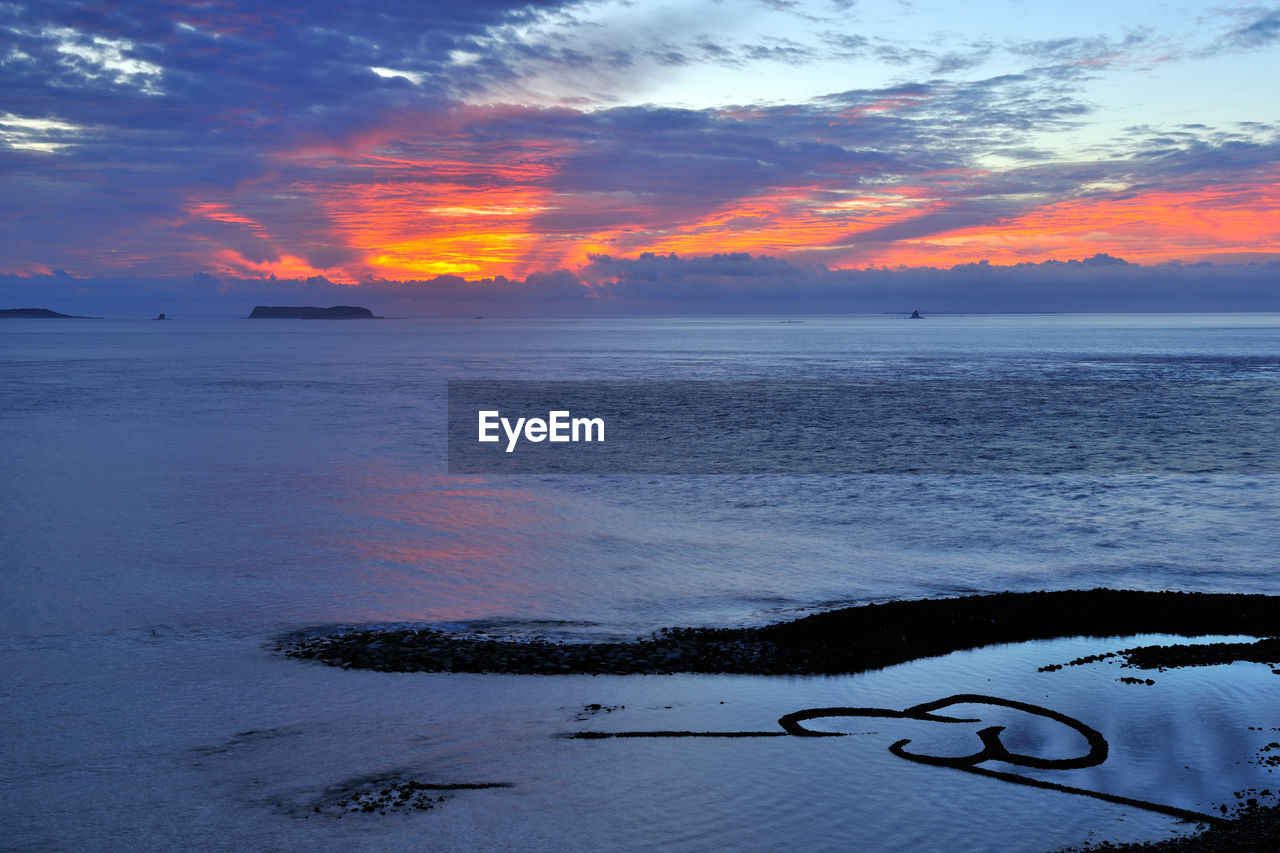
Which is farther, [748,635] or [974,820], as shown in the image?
[748,635]

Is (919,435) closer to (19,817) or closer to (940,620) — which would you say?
(940,620)

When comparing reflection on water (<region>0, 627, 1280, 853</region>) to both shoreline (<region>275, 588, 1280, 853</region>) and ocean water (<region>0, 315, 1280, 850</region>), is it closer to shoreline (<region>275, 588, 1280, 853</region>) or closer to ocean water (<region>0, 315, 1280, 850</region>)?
ocean water (<region>0, 315, 1280, 850</region>)

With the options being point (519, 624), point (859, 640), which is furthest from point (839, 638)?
point (519, 624)

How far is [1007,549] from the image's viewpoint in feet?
60.6

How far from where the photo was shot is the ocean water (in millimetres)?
8352

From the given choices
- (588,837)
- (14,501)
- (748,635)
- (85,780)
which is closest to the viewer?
(588,837)

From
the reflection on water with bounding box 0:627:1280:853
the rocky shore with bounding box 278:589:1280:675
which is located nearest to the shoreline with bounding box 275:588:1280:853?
the rocky shore with bounding box 278:589:1280:675

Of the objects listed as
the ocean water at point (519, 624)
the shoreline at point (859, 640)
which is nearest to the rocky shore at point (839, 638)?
the shoreline at point (859, 640)

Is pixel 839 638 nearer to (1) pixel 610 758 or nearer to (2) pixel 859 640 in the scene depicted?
(2) pixel 859 640

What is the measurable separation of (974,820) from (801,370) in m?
72.3

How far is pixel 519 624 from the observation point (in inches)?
541

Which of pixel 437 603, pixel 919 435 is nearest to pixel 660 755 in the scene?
pixel 437 603

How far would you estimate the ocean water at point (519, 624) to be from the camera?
8352 millimetres

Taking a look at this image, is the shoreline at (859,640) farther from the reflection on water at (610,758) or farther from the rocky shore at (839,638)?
the reflection on water at (610,758)
